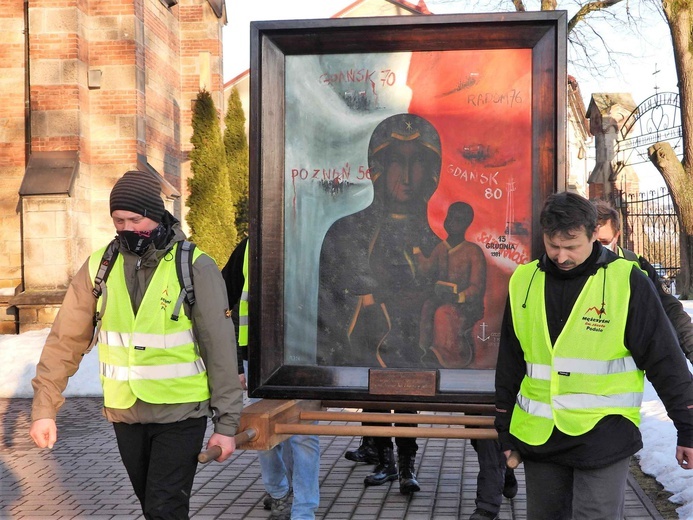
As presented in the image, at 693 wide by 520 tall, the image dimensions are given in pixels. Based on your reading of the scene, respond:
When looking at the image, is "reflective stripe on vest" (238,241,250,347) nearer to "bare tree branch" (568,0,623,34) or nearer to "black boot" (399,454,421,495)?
"black boot" (399,454,421,495)

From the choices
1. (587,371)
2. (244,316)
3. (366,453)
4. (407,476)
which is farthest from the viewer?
(366,453)

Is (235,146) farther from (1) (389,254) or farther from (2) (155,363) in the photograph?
(2) (155,363)

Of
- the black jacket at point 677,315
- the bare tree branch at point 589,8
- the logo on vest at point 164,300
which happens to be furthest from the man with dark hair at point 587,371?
the bare tree branch at point 589,8

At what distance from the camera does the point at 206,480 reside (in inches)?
288

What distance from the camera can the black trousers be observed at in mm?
3930

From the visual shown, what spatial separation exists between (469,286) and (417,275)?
252mm

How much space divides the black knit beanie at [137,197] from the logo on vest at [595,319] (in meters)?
1.79

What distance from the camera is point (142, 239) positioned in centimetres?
406

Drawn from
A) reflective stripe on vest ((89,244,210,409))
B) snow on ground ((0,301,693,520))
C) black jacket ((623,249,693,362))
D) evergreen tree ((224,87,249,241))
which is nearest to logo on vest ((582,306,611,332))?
reflective stripe on vest ((89,244,210,409))

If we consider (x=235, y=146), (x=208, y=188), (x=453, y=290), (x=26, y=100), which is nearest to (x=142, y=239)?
(x=453, y=290)

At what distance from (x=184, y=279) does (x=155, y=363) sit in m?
0.36

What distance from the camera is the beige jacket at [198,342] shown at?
4012mm

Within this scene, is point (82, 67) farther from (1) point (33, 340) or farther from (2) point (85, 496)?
(2) point (85, 496)

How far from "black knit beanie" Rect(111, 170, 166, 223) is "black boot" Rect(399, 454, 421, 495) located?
3.31 meters
